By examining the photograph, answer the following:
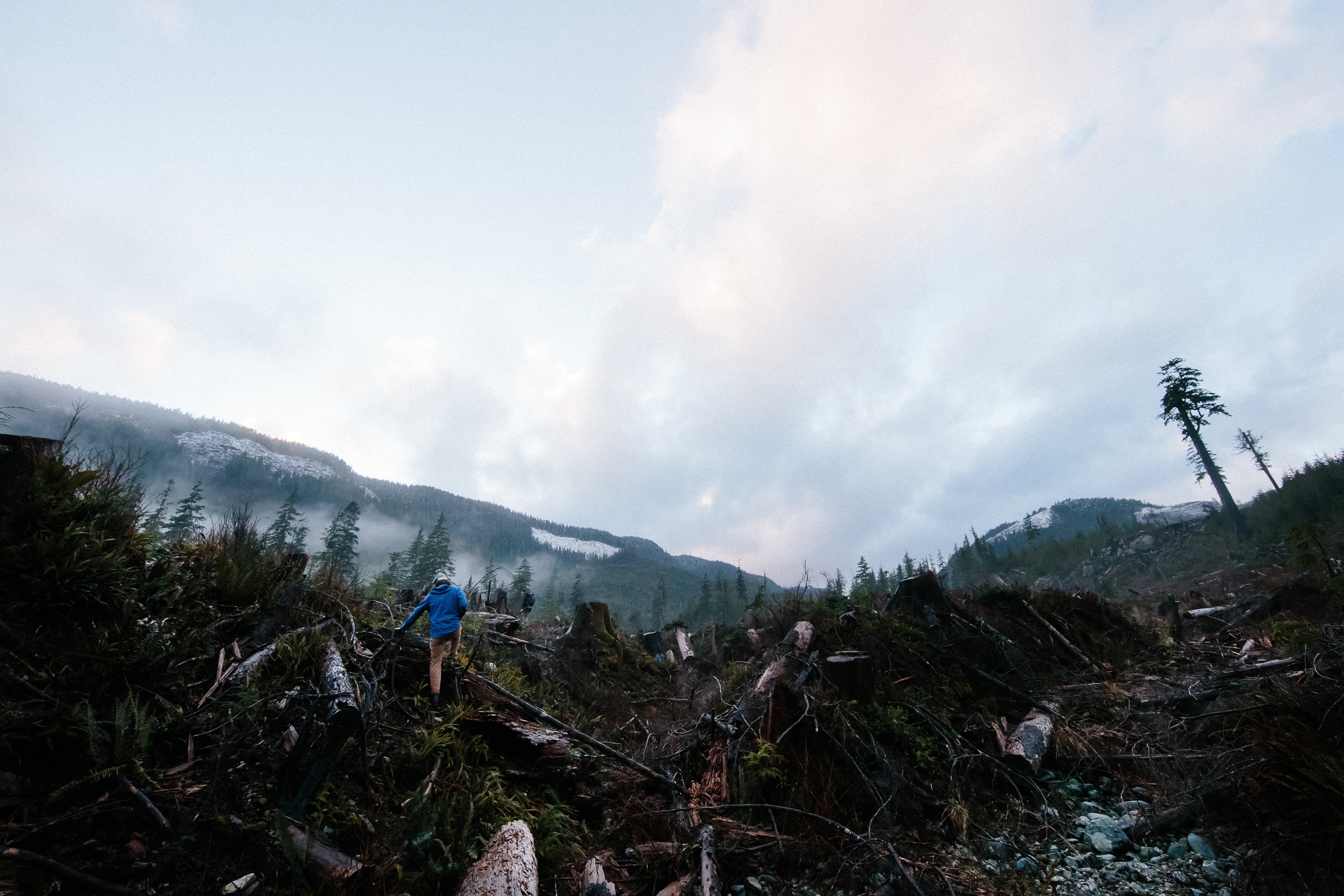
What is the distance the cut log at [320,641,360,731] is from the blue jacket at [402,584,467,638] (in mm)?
841

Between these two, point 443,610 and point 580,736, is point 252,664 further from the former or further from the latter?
point 580,736

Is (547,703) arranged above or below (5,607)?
below

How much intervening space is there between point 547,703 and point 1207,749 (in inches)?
319

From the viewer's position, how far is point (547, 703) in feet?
25.0

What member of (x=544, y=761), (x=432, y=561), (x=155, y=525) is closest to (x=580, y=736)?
(x=544, y=761)

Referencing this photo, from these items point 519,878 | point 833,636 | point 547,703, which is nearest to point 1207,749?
point 833,636

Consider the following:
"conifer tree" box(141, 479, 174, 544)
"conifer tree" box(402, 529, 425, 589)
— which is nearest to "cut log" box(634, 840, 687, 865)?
"conifer tree" box(141, 479, 174, 544)

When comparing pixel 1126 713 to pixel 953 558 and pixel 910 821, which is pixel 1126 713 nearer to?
pixel 910 821

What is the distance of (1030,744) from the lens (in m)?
5.73

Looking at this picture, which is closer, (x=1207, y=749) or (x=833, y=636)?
(x=1207, y=749)

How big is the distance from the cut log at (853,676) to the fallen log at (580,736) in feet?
7.93

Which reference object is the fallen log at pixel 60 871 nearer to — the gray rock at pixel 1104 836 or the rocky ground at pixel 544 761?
the rocky ground at pixel 544 761

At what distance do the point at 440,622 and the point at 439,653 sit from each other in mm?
407

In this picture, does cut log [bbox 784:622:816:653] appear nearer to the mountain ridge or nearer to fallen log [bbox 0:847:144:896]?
fallen log [bbox 0:847:144:896]
